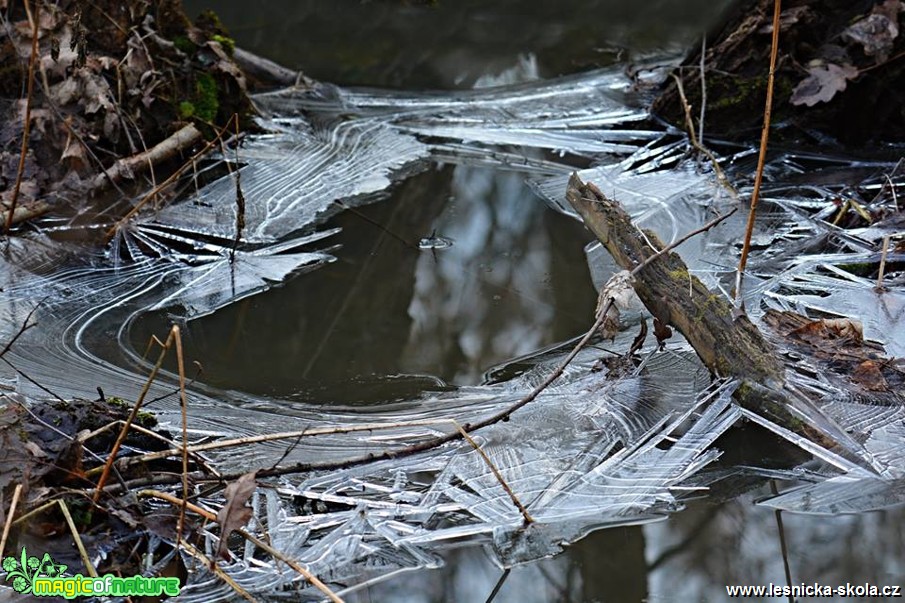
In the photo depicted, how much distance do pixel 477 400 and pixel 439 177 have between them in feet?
6.99

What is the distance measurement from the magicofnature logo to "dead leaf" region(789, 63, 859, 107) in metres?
4.28

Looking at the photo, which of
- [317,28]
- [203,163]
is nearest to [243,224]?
[203,163]

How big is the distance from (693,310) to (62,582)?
1.93 metres

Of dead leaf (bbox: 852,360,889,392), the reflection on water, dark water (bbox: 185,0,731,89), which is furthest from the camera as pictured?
dark water (bbox: 185,0,731,89)

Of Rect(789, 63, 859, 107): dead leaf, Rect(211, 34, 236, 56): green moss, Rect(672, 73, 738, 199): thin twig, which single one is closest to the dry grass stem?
Rect(672, 73, 738, 199): thin twig

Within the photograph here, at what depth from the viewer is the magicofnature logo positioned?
2.22m

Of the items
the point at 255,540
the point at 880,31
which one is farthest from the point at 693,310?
the point at 880,31

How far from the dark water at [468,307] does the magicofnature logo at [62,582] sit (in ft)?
1.67

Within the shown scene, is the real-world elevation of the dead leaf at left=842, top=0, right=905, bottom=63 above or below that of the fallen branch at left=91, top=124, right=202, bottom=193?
above

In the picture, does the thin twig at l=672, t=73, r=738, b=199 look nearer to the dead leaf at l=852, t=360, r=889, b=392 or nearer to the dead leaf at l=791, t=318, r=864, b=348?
the dead leaf at l=791, t=318, r=864, b=348

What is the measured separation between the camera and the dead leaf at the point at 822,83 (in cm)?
518

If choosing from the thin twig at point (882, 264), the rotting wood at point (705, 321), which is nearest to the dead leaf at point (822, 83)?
the thin twig at point (882, 264)

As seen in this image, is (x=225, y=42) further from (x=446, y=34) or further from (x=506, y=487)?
(x=506, y=487)

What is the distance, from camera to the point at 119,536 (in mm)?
2408
